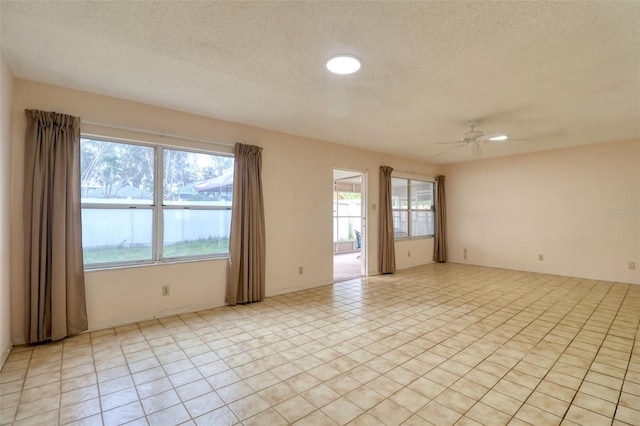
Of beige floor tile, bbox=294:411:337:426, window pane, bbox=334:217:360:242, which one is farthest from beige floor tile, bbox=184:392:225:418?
window pane, bbox=334:217:360:242

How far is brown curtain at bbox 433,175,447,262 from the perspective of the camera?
742 cm

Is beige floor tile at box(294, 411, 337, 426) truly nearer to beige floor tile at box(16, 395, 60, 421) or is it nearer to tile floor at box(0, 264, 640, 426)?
tile floor at box(0, 264, 640, 426)

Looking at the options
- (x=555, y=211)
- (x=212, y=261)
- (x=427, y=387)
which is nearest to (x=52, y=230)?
(x=212, y=261)

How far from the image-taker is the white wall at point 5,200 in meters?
Answer: 2.41

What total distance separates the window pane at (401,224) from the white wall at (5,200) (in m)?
5.84

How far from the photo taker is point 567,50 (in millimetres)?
2273

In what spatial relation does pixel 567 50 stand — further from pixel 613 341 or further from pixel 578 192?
pixel 578 192

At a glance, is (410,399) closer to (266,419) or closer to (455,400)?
(455,400)

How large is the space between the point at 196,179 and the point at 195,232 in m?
0.69

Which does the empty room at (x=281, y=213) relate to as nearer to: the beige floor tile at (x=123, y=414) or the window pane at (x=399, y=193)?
the beige floor tile at (x=123, y=414)

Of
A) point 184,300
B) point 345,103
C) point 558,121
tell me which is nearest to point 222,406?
point 184,300

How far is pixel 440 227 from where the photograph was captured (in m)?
7.41

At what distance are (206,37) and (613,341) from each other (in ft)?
14.4

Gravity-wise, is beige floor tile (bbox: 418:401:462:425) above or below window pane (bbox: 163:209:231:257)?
below
